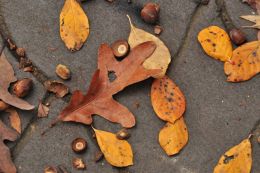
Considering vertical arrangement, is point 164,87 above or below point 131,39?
below

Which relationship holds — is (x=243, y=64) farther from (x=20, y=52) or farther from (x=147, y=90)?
(x=20, y=52)

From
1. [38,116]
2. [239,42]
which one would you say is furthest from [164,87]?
A: [38,116]

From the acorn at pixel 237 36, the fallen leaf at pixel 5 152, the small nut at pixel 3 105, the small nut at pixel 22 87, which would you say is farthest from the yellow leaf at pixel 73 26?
the acorn at pixel 237 36

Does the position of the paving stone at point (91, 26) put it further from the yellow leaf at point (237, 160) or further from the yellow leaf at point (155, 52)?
the yellow leaf at point (237, 160)

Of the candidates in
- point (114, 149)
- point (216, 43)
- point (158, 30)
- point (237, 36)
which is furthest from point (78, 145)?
point (237, 36)

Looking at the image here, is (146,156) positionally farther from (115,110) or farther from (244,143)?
(244,143)

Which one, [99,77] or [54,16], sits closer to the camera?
[99,77]
